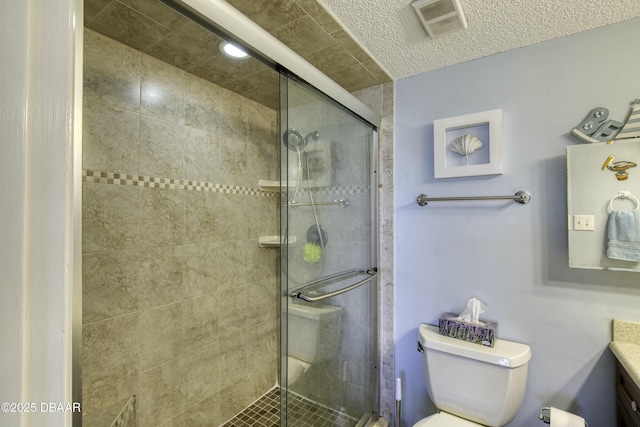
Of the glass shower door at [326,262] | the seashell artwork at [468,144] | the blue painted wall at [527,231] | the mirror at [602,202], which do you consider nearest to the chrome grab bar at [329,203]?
the glass shower door at [326,262]

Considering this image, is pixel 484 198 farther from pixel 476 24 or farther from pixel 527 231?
pixel 476 24

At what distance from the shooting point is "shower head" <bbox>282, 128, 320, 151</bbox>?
120cm

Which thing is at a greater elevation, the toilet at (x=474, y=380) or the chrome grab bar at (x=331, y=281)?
the chrome grab bar at (x=331, y=281)

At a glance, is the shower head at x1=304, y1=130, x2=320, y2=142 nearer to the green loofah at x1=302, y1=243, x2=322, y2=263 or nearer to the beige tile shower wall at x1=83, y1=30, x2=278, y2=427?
the green loofah at x1=302, y1=243, x2=322, y2=263

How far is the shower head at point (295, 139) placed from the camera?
1.20 meters

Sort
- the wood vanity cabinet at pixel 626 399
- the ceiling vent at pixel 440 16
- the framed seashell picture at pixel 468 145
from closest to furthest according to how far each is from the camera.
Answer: the wood vanity cabinet at pixel 626 399, the ceiling vent at pixel 440 16, the framed seashell picture at pixel 468 145

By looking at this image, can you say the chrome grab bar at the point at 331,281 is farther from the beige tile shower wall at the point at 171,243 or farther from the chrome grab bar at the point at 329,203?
the beige tile shower wall at the point at 171,243

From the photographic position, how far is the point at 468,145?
1.49 meters

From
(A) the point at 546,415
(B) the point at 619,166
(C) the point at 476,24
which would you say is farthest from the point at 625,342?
(C) the point at 476,24

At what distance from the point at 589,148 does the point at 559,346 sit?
902 millimetres

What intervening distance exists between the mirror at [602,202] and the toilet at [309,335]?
3.72 feet

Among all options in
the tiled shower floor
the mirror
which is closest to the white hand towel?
the mirror

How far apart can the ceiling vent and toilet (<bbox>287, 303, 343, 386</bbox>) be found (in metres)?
1.32

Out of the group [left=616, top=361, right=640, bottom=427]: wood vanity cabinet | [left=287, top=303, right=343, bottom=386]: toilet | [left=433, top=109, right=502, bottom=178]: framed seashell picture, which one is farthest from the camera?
[left=433, top=109, right=502, bottom=178]: framed seashell picture
